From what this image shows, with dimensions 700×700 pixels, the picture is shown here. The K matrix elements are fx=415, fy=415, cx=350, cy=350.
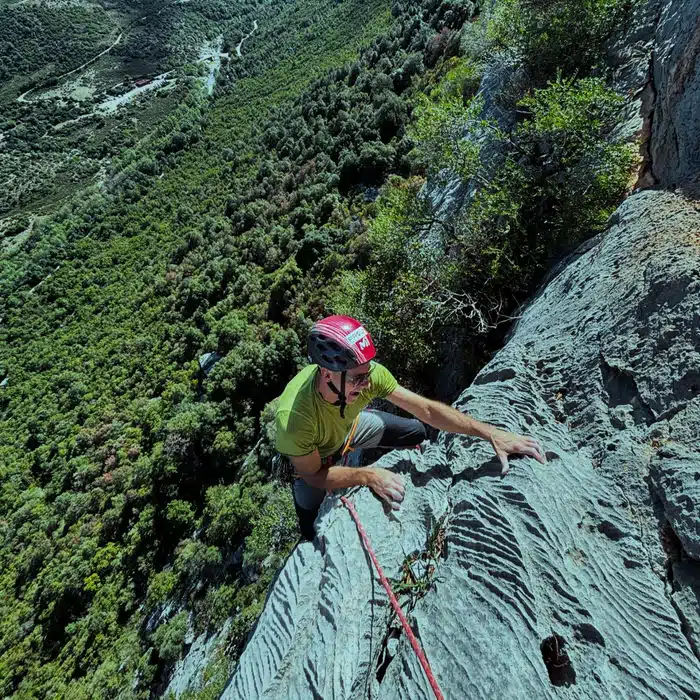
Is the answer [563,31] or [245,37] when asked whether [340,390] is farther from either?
[245,37]

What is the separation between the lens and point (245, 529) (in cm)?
2498

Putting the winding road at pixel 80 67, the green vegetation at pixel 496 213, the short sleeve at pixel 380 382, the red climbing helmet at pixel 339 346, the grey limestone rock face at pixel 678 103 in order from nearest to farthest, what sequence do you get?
the red climbing helmet at pixel 339 346
the short sleeve at pixel 380 382
the grey limestone rock face at pixel 678 103
the green vegetation at pixel 496 213
the winding road at pixel 80 67

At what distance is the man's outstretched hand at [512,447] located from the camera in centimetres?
479

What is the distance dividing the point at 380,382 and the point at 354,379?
666 millimetres

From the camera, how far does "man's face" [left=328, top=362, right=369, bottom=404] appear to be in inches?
190

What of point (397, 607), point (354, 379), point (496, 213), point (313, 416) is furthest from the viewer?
point (496, 213)

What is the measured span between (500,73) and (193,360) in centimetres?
3854

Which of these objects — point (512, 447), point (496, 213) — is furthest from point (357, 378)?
point (496, 213)

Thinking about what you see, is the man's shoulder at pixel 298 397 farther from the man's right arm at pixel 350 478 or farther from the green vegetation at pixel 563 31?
the green vegetation at pixel 563 31

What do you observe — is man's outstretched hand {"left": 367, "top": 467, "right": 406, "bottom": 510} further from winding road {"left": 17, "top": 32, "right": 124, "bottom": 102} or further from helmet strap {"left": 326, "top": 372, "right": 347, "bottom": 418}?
winding road {"left": 17, "top": 32, "right": 124, "bottom": 102}

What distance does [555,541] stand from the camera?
165 inches

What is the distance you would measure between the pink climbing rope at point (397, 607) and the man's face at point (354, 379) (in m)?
1.50

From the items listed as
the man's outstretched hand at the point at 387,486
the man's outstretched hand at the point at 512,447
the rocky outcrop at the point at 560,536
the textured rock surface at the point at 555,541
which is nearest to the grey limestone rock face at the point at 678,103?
the rocky outcrop at the point at 560,536

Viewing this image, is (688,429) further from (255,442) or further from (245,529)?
(255,442)
